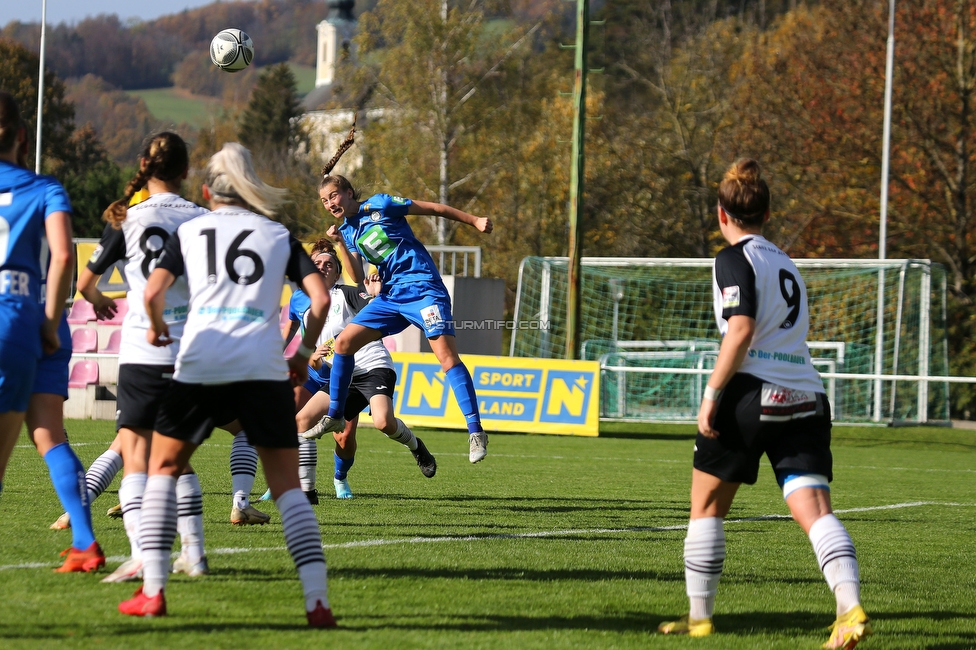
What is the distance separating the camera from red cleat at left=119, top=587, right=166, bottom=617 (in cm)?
425

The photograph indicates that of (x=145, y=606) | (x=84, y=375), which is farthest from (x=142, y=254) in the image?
(x=84, y=375)

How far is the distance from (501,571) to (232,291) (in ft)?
7.66

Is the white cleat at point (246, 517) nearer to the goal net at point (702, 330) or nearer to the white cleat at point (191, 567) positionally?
the white cleat at point (191, 567)

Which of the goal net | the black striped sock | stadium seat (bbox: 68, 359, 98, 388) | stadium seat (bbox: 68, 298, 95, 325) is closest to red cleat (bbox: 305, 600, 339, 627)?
the black striped sock

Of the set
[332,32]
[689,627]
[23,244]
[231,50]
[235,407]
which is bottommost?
[689,627]

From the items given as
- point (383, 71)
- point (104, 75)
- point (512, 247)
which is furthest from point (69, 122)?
point (104, 75)

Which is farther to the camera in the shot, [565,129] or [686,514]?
[565,129]

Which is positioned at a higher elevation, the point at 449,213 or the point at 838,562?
the point at 449,213

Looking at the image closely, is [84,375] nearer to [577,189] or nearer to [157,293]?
[577,189]

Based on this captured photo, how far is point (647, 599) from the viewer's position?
207 inches

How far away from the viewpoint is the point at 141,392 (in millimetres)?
4898

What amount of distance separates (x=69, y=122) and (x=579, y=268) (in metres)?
42.8

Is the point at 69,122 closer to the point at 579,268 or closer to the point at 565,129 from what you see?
the point at 565,129

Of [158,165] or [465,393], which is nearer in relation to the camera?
[158,165]
